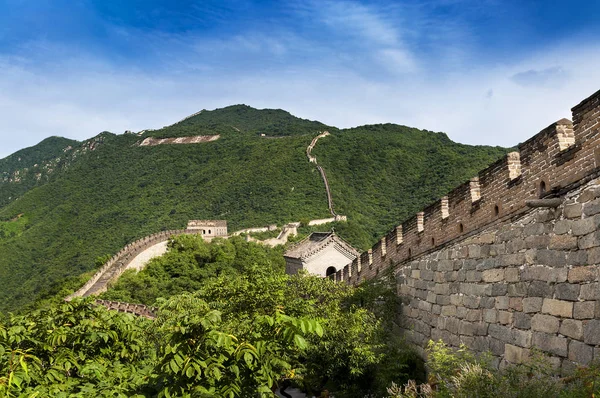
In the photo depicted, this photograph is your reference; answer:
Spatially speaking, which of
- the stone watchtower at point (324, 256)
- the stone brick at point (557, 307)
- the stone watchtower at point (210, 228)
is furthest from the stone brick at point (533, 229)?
the stone watchtower at point (210, 228)

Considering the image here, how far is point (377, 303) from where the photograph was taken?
11156 mm

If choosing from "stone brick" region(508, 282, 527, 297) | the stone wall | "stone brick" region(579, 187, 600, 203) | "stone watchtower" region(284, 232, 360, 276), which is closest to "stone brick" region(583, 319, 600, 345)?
the stone wall

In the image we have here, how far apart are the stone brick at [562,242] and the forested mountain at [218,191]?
36852 millimetres

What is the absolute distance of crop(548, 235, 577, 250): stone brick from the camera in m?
5.41

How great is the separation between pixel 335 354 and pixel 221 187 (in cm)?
6863

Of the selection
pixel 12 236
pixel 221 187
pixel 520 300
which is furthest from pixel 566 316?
pixel 12 236

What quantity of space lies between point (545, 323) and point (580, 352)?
1.96ft

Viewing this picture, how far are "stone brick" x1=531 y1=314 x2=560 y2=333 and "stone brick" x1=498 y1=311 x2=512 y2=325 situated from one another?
506 millimetres

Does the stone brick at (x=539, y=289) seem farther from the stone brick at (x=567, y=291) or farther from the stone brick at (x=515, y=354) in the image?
the stone brick at (x=515, y=354)

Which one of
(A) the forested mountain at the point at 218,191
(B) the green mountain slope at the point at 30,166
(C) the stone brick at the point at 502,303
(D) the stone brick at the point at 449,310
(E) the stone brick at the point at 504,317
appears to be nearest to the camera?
(E) the stone brick at the point at 504,317

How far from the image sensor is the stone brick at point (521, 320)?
604 centimetres

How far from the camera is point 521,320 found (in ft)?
20.2

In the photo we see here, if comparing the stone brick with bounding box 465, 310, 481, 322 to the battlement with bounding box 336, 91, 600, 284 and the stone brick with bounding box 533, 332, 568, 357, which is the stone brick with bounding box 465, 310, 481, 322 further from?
the stone brick with bounding box 533, 332, 568, 357

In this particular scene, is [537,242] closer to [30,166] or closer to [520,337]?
[520,337]
